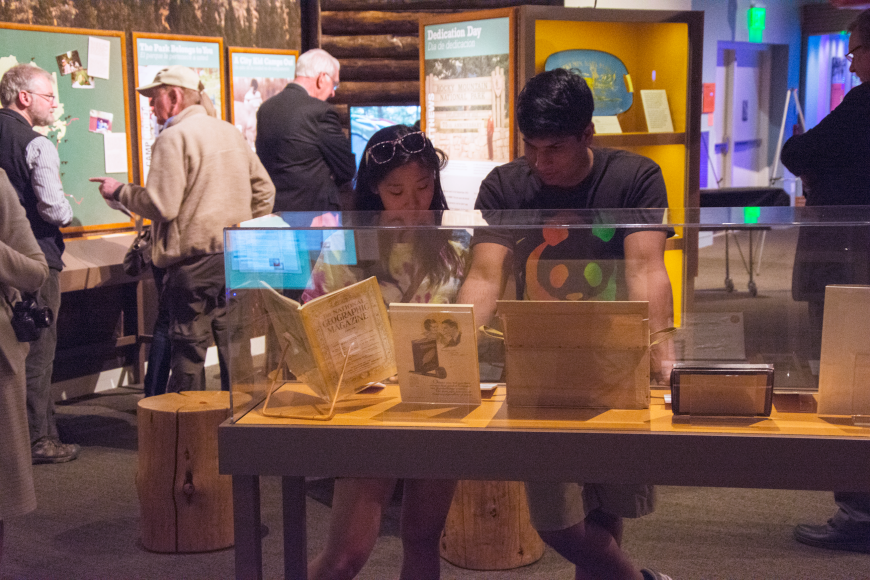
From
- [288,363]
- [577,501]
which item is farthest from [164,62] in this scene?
[577,501]

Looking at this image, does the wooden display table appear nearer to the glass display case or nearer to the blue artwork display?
the glass display case

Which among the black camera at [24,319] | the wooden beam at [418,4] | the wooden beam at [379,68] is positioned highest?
the wooden beam at [418,4]

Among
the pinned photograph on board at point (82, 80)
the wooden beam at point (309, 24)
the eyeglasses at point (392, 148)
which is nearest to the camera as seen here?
the eyeglasses at point (392, 148)

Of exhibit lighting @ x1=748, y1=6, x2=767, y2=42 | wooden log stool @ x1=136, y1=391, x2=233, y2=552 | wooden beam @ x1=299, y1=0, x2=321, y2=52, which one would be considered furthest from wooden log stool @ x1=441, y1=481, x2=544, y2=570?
exhibit lighting @ x1=748, y1=6, x2=767, y2=42

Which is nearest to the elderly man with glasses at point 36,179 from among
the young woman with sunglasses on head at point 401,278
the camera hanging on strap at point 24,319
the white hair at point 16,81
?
the white hair at point 16,81

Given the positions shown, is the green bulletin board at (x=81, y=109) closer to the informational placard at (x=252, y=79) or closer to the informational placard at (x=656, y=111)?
the informational placard at (x=252, y=79)

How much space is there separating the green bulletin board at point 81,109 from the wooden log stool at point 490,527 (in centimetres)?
314

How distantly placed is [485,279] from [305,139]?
10.6 ft

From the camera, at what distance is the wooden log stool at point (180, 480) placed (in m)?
3.32

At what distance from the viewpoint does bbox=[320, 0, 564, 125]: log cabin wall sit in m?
6.21

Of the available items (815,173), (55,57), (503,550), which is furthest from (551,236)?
(55,57)

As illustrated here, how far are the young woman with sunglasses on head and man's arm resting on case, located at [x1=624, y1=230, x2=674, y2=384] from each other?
0.37 m

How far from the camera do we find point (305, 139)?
4910mm

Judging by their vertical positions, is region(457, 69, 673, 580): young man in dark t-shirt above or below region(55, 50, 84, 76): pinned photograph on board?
below
